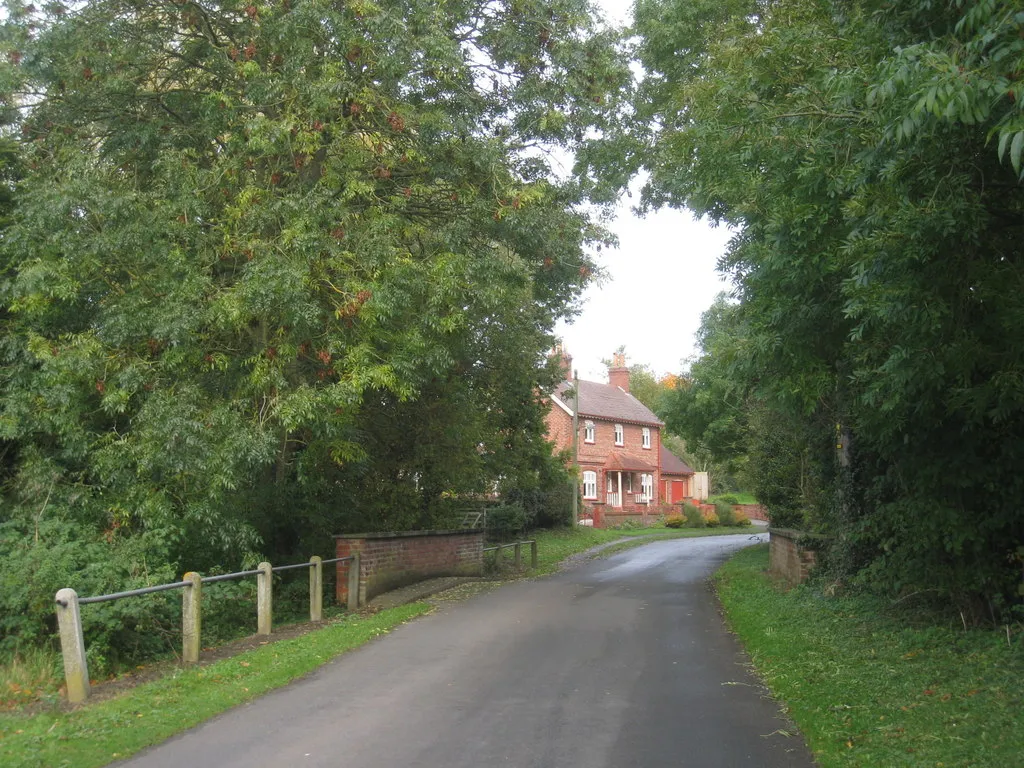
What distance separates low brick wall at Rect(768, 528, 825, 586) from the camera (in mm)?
15172

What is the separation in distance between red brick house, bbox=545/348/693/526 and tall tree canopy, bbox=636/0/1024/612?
32.9 metres

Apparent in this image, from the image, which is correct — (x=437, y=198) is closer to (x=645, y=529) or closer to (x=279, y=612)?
(x=279, y=612)

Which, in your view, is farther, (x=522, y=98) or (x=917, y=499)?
(x=522, y=98)

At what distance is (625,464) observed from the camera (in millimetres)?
51625

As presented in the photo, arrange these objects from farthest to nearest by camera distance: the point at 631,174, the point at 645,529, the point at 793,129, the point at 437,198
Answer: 1. the point at 645,529
2. the point at 631,174
3. the point at 437,198
4. the point at 793,129

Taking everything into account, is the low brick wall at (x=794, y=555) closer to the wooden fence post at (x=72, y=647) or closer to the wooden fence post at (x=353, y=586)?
the wooden fence post at (x=353, y=586)

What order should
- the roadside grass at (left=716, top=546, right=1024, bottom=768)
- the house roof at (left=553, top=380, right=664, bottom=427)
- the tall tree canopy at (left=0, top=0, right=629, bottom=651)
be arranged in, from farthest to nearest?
1. the house roof at (left=553, top=380, right=664, bottom=427)
2. the tall tree canopy at (left=0, top=0, right=629, bottom=651)
3. the roadside grass at (left=716, top=546, right=1024, bottom=768)

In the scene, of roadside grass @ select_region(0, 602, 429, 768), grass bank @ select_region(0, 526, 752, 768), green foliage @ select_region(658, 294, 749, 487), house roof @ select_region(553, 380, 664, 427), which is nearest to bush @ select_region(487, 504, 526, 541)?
green foliage @ select_region(658, 294, 749, 487)

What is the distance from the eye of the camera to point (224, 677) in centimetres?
873

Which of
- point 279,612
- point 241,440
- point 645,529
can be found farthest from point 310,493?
point 645,529

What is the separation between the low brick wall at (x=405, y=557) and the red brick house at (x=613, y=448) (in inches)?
924

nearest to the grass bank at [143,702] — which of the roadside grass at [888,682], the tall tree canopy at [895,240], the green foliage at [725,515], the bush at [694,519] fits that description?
the roadside grass at [888,682]

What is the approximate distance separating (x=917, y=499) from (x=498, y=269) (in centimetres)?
657

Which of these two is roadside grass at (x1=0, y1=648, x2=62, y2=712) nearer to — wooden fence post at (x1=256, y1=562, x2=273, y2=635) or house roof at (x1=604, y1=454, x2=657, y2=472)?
wooden fence post at (x1=256, y1=562, x2=273, y2=635)
